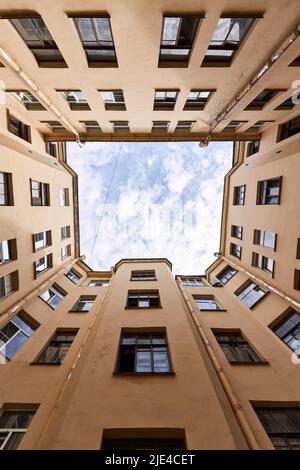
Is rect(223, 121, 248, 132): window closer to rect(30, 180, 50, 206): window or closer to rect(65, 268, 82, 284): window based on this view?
rect(30, 180, 50, 206): window

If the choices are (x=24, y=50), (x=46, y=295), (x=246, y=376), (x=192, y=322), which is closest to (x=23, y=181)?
(x=24, y=50)

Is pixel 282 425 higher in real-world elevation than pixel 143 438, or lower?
lower

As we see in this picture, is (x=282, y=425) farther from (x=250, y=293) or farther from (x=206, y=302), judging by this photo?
(x=250, y=293)

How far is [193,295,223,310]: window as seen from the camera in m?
17.9

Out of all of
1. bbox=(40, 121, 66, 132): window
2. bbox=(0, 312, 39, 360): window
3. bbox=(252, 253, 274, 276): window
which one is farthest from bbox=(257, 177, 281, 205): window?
bbox=(0, 312, 39, 360): window

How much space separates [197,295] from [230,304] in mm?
2834

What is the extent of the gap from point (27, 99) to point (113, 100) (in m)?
5.68

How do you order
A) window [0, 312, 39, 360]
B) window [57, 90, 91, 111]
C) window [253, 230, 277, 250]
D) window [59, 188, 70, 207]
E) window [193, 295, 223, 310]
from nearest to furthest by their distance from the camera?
1. window [0, 312, 39, 360]
2. window [57, 90, 91, 111]
3. window [253, 230, 277, 250]
4. window [193, 295, 223, 310]
5. window [59, 188, 70, 207]

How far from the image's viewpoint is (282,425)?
8656 millimetres

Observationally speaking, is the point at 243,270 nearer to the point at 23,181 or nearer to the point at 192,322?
the point at 192,322

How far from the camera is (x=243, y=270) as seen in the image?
67.8 feet

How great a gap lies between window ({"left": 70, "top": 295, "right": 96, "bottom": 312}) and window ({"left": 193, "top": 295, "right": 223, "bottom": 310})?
335 inches

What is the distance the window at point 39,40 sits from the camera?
1017 cm

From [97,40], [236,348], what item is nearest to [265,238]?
[236,348]
